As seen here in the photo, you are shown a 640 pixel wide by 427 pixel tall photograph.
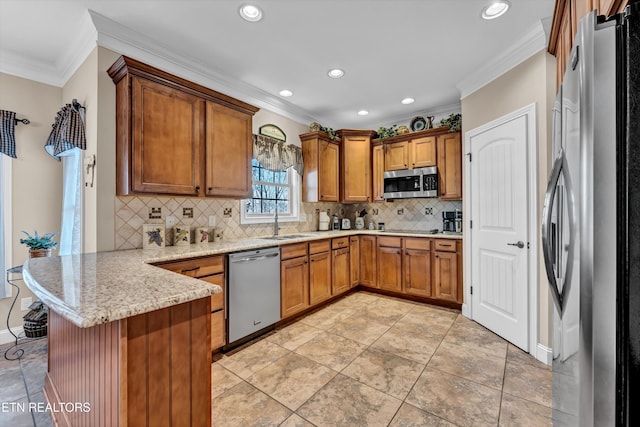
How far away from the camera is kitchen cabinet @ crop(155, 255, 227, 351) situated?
2246 mm

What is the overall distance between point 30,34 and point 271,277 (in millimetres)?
3021

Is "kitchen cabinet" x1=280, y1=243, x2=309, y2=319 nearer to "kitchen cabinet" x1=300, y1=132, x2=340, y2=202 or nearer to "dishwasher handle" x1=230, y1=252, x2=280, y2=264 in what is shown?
"dishwasher handle" x1=230, y1=252, x2=280, y2=264

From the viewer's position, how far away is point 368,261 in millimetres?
4289

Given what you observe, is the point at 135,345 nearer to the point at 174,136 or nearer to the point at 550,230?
the point at 550,230

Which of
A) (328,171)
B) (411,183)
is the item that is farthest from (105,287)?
(411,183)

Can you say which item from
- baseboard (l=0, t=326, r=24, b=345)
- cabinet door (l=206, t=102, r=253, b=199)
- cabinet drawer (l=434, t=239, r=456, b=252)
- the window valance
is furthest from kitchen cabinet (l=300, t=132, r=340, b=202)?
baseboard (l=0, t=326, r=24, b=345)

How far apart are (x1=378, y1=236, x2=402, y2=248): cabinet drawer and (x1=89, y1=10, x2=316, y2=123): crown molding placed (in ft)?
8.01

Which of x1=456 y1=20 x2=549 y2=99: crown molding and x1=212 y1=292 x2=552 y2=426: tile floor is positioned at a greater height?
x1=456 y1=20 x2=549 y2=99: crown molding

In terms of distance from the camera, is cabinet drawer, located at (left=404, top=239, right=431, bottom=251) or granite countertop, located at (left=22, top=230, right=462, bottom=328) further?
cabinet drawer, located at (left=404, top=239, right=431, bottom=251)

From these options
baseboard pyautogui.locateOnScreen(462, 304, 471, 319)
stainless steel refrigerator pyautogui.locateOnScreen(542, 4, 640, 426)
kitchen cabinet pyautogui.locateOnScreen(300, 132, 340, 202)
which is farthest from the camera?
kitchen cabinet pyautogui.locateOnScreen(300, 132, 340, 202)

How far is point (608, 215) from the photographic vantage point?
29.2 inches

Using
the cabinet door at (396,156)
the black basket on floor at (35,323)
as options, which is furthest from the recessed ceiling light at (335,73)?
the black basket on floor at (35,323)

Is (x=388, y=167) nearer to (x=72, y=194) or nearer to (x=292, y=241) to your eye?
(x=292, y=241)

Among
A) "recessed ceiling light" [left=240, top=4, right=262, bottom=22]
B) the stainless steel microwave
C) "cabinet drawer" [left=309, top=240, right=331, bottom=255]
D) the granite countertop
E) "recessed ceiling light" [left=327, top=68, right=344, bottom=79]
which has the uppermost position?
"recessed ceiling light" [left=327, top=68, right=344, bottom=79]
